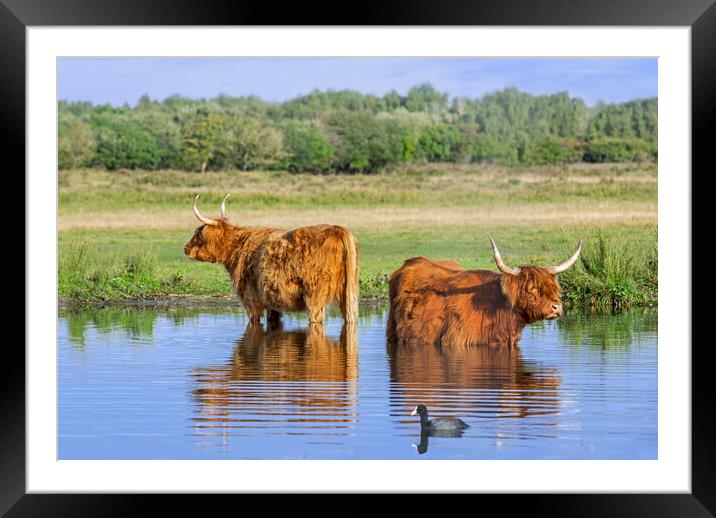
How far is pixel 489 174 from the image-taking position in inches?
907

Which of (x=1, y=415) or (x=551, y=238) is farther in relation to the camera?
(x=551, y=238)

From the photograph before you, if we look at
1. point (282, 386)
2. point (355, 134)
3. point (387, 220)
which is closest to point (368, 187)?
point (387, 220)

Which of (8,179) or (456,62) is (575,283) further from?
(456,62)

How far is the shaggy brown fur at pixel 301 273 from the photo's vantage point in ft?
34.7

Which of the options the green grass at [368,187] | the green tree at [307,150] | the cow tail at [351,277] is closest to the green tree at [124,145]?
the green grass at [368,187]

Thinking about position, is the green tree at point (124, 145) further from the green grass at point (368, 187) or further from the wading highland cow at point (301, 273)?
the wading highland cow at point (301, 273)

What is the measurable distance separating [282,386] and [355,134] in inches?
742

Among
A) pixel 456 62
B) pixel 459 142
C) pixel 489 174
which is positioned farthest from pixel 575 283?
pixel 456 62

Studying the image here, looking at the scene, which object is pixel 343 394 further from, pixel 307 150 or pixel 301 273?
pixel 307 150

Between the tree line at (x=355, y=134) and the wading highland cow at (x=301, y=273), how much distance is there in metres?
12.4

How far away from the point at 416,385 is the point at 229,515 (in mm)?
2548
